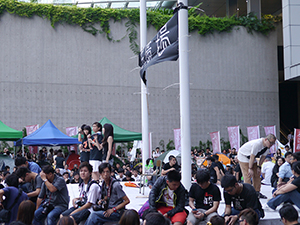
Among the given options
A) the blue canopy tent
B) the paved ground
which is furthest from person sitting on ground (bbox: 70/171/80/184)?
the blue canopy tent

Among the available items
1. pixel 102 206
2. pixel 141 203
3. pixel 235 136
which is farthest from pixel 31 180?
pixel 235 136

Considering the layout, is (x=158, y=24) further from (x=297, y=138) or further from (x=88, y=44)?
(x=297, y=138)

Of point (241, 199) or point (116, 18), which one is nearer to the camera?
point (241, 199)

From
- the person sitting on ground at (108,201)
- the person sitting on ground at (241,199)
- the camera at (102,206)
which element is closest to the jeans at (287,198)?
the person sitting on ground at (241,199)

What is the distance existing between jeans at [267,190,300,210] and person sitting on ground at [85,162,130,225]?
2672 millimetres

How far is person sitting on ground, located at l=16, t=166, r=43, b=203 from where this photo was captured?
5676mm

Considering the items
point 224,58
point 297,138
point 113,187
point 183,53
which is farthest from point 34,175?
point 224,58

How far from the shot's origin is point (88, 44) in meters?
22.2

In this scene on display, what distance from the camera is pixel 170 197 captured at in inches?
207

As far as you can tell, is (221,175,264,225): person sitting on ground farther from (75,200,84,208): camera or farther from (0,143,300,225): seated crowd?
(75,200,84,208): camera

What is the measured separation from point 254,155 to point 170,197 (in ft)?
8.86

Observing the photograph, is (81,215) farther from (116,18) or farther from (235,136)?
(116,18)

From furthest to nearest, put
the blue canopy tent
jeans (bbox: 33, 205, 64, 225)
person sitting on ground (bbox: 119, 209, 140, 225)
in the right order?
the blue canopy tent, jeans (bbox: 33, 205, 64, 225), person sitting on ground (bbox: 119, 209, 140, 225)

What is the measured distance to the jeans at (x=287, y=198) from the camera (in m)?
5.91
